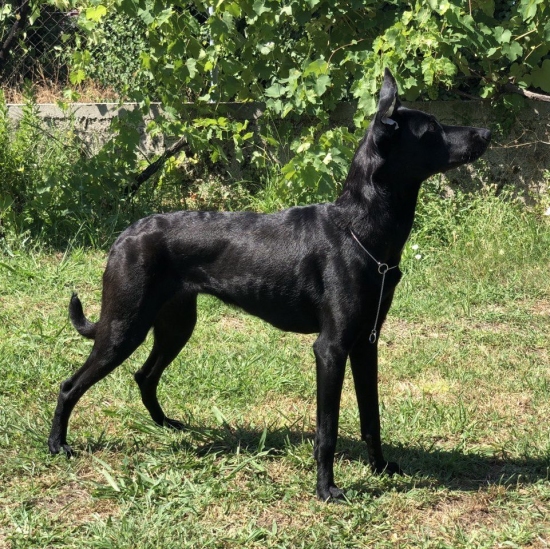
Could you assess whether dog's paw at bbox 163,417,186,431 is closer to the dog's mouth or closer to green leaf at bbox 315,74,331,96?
the dog's mouth

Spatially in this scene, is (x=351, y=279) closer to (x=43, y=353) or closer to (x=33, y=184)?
(x=43, y=353)

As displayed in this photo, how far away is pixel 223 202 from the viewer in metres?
7.96

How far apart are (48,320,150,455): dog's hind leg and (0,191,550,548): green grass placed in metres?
0.13

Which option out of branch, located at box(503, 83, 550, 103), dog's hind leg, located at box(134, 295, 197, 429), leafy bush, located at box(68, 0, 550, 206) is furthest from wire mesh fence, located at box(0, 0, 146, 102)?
dog's hind leg, located at box(134, 295, 197, 429)

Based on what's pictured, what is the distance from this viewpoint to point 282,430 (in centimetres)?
456

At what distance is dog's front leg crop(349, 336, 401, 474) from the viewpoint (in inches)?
159

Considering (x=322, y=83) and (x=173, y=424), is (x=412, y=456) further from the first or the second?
(x=322, y=83)

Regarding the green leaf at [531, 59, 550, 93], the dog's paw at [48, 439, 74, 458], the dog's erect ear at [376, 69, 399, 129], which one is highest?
the green leaf at [531, 59, 550, 93]

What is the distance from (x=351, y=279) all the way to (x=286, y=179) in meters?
3.18

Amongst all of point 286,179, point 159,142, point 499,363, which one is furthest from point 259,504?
point 159,142

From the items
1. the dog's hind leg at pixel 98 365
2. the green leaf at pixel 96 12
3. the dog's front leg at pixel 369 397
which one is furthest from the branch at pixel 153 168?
the dog's front leg at pixel 369 397

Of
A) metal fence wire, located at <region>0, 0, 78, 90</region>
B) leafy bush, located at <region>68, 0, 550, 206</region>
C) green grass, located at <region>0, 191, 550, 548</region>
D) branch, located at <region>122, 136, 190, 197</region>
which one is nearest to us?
green grass, located at <region>0, 191, 550, 548</region>

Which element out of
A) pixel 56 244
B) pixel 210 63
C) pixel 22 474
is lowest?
pixel 22 474

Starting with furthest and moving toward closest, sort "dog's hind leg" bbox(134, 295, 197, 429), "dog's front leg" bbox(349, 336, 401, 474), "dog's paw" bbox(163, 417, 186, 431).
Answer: "dog's paw" bbox(163, 417, 186, 431) → "dog's hind leg" bbox(134, 295, 197, 429) → "dog's front leg" bbox(349, 336, 401, 474)
